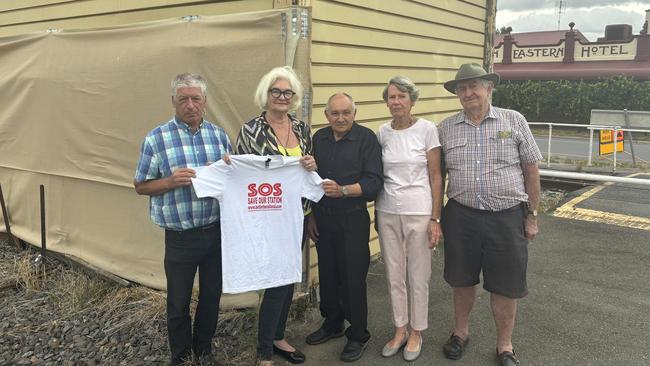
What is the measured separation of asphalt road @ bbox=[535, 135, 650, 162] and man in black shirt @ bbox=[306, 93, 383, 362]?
11.6 meters

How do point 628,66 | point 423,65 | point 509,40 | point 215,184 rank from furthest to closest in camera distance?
point 509,40, point 628,66, point 423,65, point 215,184

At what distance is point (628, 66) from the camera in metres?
23.8

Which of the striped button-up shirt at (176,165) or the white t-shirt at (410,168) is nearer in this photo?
the striped button-up shirt at (176,165)

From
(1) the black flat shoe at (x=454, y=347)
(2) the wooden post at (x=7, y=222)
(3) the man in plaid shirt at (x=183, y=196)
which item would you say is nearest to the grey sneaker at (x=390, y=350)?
(1) the black flat shoe at (x=454, y=347)

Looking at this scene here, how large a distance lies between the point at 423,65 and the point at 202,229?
3.52m

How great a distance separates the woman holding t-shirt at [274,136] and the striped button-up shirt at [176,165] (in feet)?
0.86

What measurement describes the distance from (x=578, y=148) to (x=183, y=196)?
17.5 m

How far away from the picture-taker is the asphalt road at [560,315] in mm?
3322

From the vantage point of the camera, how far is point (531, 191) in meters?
3.04

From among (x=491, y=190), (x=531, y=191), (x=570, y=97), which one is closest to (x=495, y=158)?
(x=491, y=190)

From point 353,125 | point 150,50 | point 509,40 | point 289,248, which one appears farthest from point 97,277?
point 509,40

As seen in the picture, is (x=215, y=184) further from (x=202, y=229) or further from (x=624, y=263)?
(x=624, y=263)

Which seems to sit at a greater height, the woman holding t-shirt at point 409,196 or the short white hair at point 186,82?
the short white hair at point 186,82

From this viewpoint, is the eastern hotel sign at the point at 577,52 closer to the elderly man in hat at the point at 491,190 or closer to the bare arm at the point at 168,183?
the elderly man in hat at the point at 491,190
